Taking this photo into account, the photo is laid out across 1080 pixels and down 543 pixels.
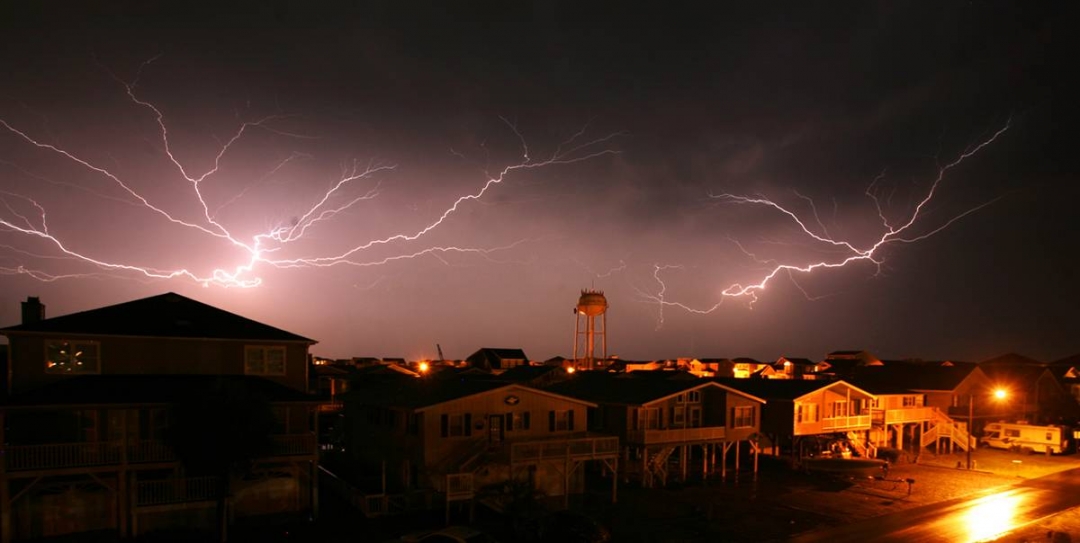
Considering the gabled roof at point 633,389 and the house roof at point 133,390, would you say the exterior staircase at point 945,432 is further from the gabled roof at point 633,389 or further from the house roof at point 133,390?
the house roof at point 133,390

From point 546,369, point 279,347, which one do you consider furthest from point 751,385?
point 279,347

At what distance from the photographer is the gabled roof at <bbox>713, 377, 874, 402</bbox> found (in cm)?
4116

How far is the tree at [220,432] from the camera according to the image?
70.1ft

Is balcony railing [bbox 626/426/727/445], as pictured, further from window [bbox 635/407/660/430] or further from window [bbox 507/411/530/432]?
window [bbox 507/411/530/432]

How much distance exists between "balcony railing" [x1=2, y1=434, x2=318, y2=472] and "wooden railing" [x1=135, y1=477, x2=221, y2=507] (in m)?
1.01

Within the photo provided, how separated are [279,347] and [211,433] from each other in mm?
6502

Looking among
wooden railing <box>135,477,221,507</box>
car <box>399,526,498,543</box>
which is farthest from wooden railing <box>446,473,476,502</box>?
wooden railing <box>135,477,221,507</box>

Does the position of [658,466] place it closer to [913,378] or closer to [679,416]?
[679,416]

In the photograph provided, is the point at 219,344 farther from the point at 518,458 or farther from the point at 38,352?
the point at 518,458

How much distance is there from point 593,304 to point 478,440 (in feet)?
222

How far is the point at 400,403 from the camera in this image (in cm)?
2980

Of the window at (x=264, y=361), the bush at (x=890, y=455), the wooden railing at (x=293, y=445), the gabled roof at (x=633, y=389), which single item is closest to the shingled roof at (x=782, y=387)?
the gabled roof at (x=633, y=389)

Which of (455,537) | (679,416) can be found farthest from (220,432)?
(679,416)

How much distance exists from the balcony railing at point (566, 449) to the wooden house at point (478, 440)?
43 mm
